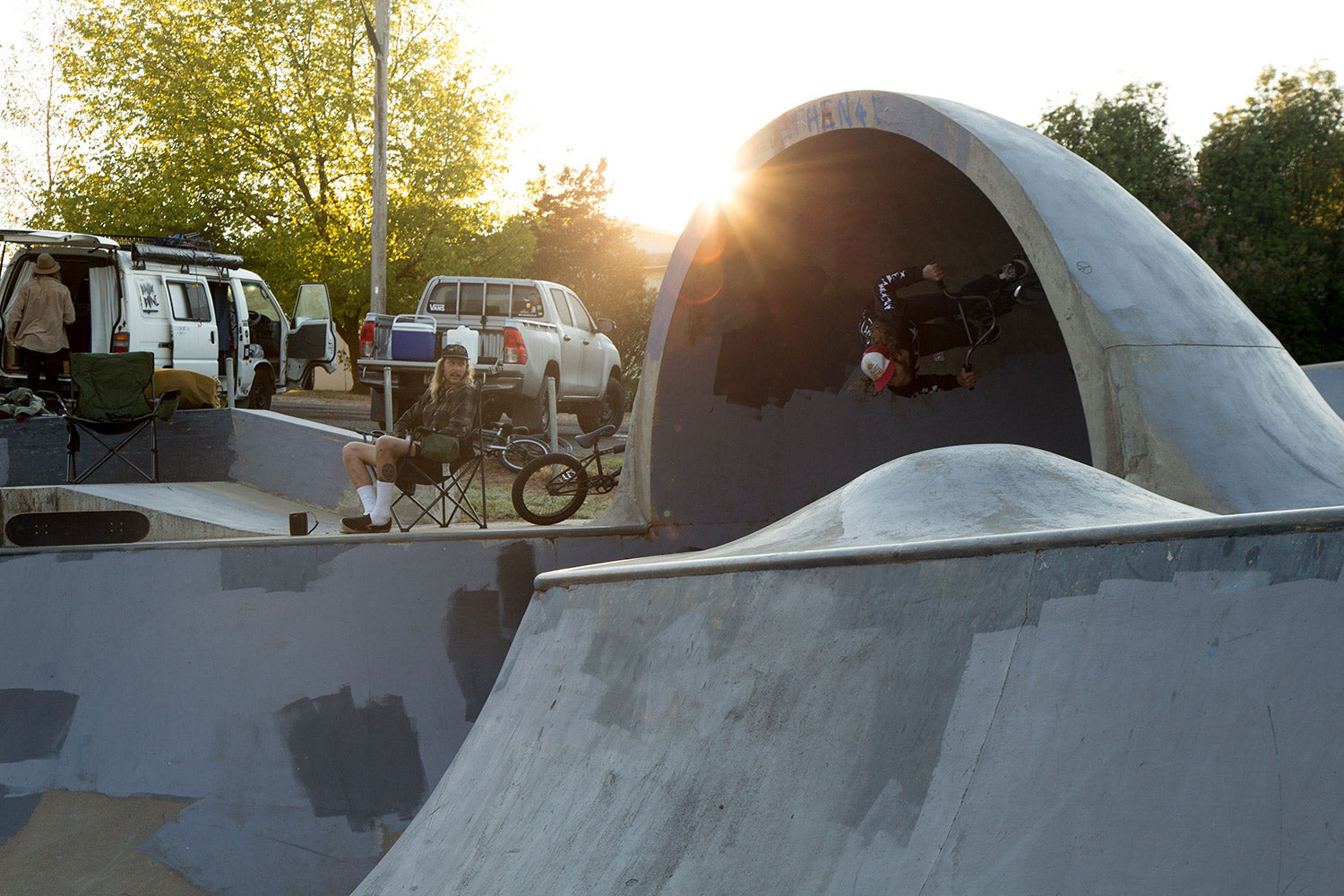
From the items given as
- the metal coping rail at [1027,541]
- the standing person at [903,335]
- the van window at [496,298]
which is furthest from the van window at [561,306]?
the metal coping rail at [1027,541]

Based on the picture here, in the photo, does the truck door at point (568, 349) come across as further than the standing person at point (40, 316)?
Yes

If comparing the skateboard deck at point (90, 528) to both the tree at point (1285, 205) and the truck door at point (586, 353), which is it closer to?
the truck door at point (586, 353)

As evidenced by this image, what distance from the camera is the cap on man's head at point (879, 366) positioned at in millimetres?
6727

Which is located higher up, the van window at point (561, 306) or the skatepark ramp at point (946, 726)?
the van window at point (561, 306)

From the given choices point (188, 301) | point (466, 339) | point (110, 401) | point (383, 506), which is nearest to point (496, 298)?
point (466, 339)

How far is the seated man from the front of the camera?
24.1ft

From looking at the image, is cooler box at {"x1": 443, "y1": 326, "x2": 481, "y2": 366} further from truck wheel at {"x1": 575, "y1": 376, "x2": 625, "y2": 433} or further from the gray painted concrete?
the gray painted concrete

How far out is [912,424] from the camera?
8.11 meters

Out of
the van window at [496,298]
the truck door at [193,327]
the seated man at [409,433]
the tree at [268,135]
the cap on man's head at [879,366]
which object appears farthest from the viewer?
the tree at [268,135]

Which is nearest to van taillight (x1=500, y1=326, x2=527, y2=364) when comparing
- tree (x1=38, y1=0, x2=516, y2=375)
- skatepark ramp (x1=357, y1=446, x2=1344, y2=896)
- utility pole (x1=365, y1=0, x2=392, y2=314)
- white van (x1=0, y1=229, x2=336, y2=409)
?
white van (x1=0, y1=229, x2=336, y2=409)

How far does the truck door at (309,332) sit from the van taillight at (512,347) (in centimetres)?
378

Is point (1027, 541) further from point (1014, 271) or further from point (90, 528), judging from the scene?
point (90, 528)

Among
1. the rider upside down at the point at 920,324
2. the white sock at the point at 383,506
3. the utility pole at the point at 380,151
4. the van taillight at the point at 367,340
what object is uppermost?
the utility pole at the point at 380,151

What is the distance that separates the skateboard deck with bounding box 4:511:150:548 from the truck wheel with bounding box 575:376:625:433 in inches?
322
